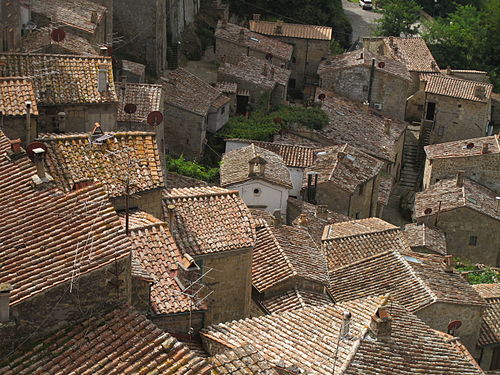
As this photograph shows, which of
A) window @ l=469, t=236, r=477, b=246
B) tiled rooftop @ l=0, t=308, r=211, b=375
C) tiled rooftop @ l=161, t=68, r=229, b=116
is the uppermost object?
tiled rooftop @ l=0, t=308, r=211, b=375

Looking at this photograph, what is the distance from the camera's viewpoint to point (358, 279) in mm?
31031

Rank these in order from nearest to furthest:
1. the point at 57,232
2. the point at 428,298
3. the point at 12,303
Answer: the point at 12,303, the point at 57,232, the point at 428,298

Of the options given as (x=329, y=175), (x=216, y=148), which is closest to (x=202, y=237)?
(x=329, y=175)

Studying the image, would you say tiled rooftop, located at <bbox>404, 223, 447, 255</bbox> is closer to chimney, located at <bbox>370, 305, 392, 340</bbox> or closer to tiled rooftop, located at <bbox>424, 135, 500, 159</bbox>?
tiled rooftop, located at <bbox>424, 135, 500, 159</bbox>

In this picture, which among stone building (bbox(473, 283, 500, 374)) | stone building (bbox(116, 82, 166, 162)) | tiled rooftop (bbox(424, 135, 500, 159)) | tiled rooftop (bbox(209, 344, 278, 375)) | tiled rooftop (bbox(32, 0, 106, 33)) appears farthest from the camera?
tiled rooftop (bbox(424, 135, 500, 159))

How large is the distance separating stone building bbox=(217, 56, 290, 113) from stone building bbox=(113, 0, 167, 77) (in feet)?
19.9

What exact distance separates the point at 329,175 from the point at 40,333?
31038 millimetres

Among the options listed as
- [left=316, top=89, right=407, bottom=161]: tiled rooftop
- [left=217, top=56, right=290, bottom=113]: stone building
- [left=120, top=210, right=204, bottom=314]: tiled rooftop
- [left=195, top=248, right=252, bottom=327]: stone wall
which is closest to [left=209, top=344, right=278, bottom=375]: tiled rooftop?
[left=120, top=210, right=204, bottom=314]: tiled rooftop

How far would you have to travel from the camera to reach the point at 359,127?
5528 centimetres

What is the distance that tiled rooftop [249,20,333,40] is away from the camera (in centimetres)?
6494

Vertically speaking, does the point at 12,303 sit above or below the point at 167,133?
above

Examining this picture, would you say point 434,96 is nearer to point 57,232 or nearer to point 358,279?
point 358,279

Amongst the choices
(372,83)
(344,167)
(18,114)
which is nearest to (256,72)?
(372,83)

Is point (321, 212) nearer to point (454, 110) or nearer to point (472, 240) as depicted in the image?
point (472, 240)
